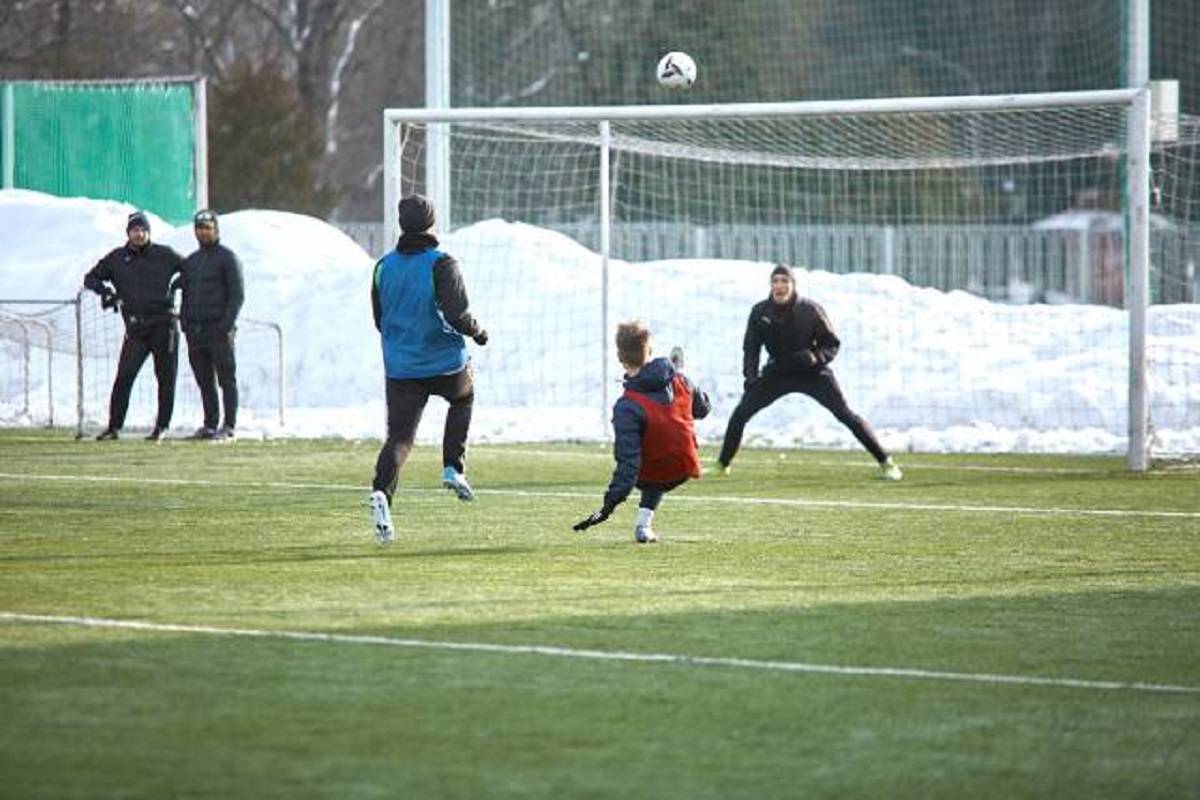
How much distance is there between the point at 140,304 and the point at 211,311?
66 centimetres

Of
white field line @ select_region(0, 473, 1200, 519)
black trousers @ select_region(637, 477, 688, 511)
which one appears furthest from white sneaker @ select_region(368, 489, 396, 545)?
white field line @ select_region(0, 473, 1200, 519)

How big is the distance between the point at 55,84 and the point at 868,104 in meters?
16.6

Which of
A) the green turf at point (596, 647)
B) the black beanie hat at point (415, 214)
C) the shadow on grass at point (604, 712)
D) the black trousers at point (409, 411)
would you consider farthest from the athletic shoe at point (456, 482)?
the shadow on grass at point (604, 712)

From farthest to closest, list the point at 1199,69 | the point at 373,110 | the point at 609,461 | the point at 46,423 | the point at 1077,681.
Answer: the point at 373,110
the point at 1199,69
the point at 46,423
the point at 609,461
the point at 1077,681

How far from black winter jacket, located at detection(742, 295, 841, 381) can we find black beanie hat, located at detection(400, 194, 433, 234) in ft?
19.0

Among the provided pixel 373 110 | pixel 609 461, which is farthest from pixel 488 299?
pixel 373 110

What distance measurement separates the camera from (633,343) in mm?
12781

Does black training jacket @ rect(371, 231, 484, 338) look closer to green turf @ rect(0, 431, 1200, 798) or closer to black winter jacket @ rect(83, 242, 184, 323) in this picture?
green turf @ rect(0, 431, 1200, 798)

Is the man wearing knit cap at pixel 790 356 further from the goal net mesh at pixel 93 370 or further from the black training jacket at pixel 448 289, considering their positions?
the goal net mesh at pixel 93 370

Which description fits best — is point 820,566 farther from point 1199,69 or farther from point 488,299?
point 1199,69

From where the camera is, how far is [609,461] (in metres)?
20.2

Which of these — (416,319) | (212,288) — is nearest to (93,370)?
(212,288)

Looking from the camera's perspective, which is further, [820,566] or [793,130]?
[793,130]

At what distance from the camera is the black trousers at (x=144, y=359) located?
2231 centimetres
